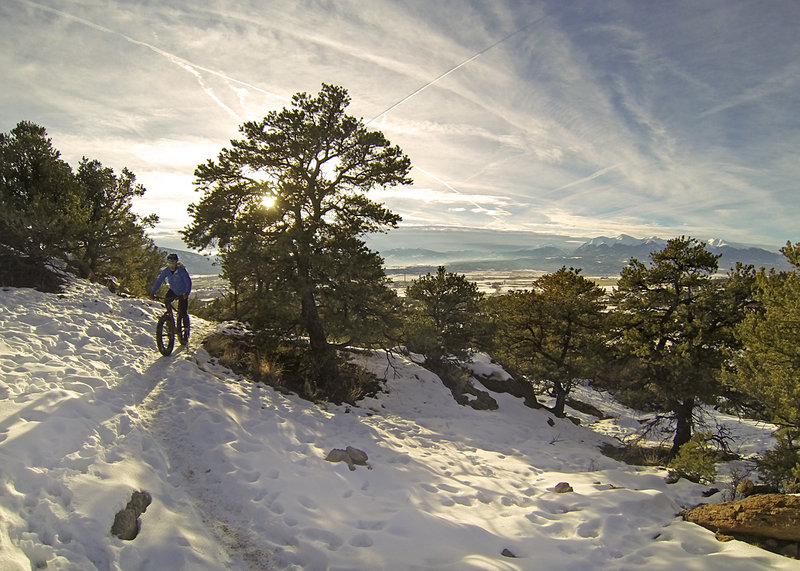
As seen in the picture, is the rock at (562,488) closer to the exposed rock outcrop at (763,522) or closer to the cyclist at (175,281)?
the exposed rock outcrop at (763,522)

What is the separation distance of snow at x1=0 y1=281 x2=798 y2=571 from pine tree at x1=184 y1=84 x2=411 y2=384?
3.47m

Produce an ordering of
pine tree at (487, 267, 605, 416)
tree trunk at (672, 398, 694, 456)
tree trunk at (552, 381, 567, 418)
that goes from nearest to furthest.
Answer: tree trunk at (672, 398, 694, 456) → pine tree at (487, 267, 605, 416) → tree trunk at (552, 381, 567, 418)

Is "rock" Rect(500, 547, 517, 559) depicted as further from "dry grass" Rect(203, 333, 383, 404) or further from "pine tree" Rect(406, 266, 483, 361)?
"pine tree" Rect(406, 266, 483, 361)

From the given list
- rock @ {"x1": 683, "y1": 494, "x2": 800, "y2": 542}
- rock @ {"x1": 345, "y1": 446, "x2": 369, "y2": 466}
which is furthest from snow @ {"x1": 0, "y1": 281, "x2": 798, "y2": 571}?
rock @ {"x1": 683, "y1": 494, "x2": 800, "y2": 542}

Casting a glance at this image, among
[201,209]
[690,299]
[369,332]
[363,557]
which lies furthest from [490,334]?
[363,557]

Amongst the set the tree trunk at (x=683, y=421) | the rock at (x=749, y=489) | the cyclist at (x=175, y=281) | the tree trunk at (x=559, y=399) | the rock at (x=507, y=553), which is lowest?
the tree trunk at (x=559, y=399)

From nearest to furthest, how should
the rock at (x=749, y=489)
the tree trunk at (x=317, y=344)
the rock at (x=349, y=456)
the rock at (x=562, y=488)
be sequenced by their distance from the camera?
the rock at (x=749, y=489) → the rock at (x=349, y=456) → the rock at (x=562, y=488) → the tree trunk at (x=317, y=344)

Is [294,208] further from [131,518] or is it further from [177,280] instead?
[131,518]

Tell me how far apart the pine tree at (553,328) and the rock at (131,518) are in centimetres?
1930

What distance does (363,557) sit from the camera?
450 cm

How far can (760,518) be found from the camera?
5168 millimetres

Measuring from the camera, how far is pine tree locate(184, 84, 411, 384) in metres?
11.9

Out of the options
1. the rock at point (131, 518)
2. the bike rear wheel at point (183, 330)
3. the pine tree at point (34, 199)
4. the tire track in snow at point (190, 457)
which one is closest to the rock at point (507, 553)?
the tire track in snow at point (190, 457)

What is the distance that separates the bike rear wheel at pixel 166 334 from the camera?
10.2m
